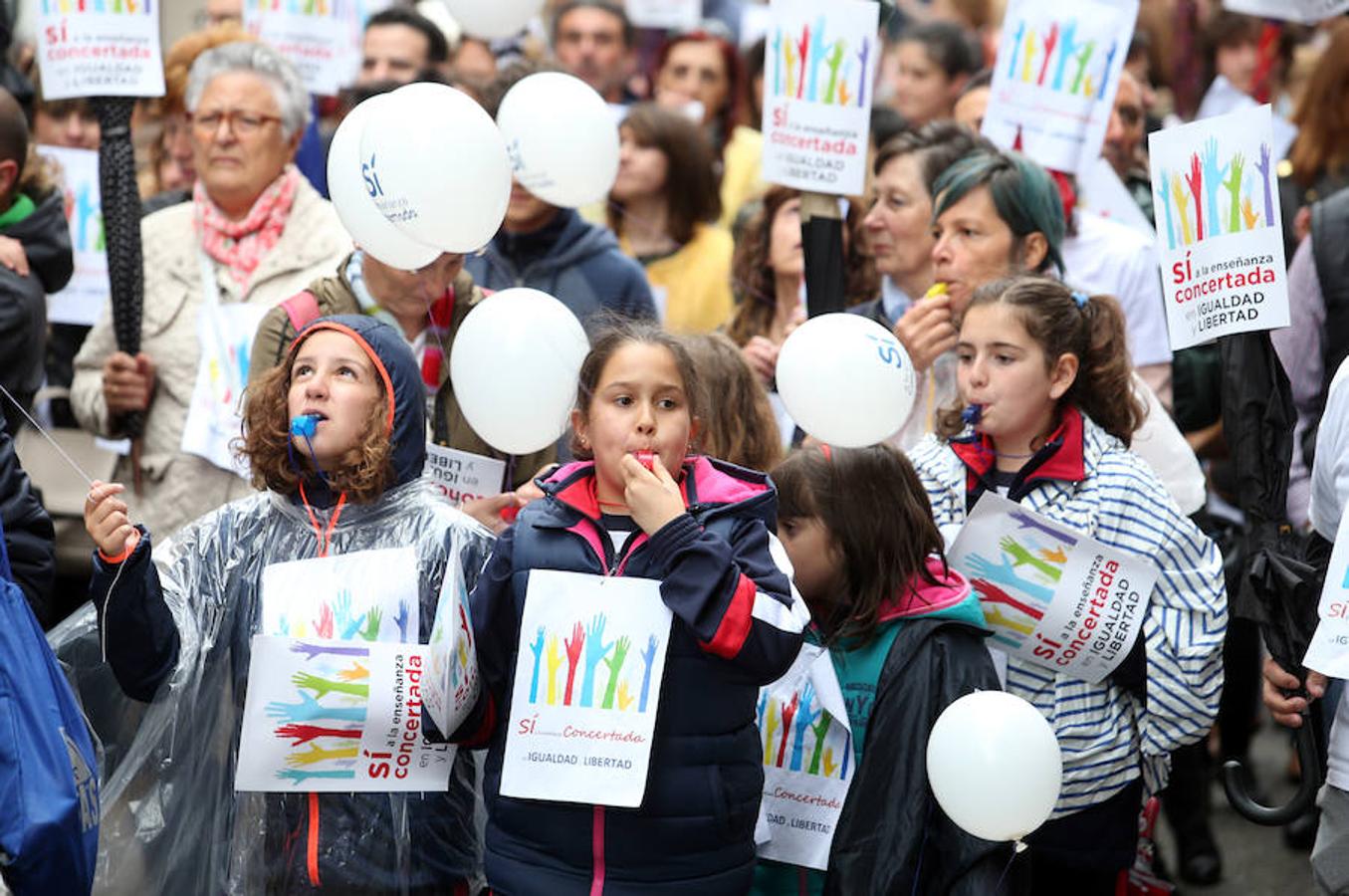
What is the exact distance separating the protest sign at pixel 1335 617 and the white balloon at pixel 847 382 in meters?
1.04

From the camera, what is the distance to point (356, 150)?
4.59 m

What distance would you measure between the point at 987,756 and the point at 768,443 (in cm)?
120

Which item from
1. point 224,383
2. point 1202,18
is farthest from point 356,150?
point 1202,18

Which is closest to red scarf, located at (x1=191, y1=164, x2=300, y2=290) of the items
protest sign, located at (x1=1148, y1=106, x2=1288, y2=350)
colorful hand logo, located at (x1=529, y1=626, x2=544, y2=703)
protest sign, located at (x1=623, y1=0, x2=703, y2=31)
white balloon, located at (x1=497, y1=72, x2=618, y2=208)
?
white balloon, located at (x1=497, y1=72, x2=618, y2=208)

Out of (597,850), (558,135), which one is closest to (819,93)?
(558,135)

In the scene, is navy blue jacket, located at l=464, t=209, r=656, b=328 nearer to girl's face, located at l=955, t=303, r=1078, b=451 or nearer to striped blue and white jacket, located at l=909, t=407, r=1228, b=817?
girl's face, located at l=955, t=303, r=1078, b=451

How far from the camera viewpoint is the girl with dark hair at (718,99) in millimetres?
8547

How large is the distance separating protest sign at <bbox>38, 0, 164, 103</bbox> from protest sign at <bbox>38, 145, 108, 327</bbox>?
0.58 m

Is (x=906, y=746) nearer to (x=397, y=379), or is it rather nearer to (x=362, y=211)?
(x=397, y=379)

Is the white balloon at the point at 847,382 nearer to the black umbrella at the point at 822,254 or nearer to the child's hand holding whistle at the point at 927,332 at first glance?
the child's hand holding whistle at the point at 927,332

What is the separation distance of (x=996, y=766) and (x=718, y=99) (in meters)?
5.51

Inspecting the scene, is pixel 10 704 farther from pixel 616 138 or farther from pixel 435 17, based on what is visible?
pixel 435 17

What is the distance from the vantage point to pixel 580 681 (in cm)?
384

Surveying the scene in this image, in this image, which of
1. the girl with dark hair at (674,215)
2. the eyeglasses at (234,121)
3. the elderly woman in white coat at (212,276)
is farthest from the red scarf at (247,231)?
the girl with dark hair at (674,215)
